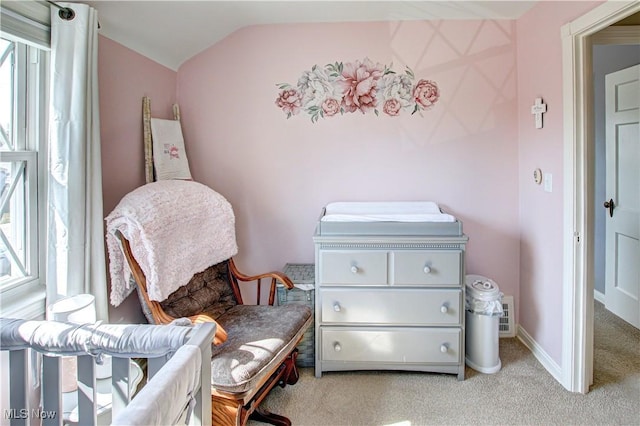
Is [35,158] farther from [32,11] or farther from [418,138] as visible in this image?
[418,138]

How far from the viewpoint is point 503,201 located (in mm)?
2854

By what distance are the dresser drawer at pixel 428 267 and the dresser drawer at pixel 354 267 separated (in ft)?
0.28

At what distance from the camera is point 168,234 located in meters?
2.05

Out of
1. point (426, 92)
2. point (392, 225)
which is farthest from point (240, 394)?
point (426, 92)

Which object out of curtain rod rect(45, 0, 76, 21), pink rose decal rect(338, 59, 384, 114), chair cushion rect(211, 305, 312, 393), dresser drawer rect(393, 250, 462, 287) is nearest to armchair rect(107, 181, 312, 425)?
chair cushion rect(211, 305, 312, 393)

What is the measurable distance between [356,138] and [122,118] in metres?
1.50

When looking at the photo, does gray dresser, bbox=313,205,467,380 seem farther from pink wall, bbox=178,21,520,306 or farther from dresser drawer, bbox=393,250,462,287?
pink wall, bbox=178,21,520,306

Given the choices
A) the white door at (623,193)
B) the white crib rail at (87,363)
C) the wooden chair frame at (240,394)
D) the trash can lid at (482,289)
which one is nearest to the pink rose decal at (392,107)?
the trash can lid at (482,289)

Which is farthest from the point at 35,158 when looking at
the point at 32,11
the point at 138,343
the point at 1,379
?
the point at 138,343

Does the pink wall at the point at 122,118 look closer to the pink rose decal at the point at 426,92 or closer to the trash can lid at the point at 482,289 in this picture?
the pink rose decal at the point at 426,92

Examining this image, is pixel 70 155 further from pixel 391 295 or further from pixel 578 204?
pixel 578 204

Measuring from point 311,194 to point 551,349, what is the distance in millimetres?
1815

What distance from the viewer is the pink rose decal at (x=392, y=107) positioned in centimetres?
282

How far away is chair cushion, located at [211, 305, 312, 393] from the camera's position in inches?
65.8
